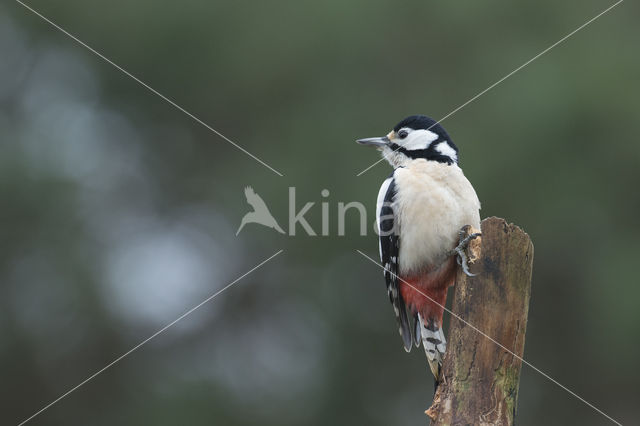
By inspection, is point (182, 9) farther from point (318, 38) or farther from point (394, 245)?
point (394, 245)

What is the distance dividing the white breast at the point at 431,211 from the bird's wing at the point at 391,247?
49 millimetres

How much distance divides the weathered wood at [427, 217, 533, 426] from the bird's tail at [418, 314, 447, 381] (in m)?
0.80

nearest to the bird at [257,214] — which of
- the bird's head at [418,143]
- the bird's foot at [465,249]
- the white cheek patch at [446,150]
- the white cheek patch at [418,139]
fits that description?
the bird's head at [418,143]

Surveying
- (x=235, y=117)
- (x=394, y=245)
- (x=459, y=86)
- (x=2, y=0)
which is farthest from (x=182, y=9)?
(x=394, y=245)

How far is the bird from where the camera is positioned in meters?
6.84

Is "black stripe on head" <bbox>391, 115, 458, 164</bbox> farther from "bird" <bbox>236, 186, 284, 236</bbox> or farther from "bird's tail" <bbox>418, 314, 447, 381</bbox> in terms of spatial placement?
"bird" <bbox>236, 186, 284, 236</bbox>

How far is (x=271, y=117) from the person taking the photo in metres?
7.25

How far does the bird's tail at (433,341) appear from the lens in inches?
162

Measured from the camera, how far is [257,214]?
698 cm

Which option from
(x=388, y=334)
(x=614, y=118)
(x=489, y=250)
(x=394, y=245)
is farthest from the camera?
(x=388, y=334)

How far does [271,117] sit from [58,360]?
10.0 feet
